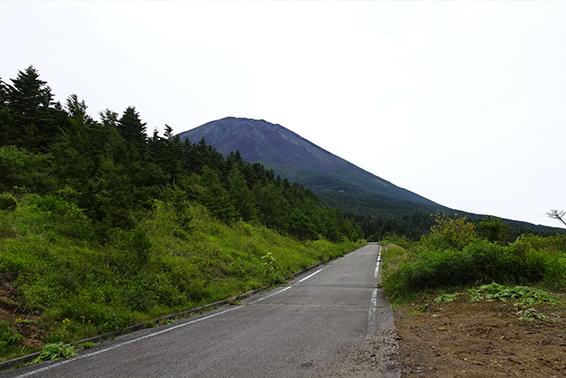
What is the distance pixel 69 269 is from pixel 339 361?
273 inches

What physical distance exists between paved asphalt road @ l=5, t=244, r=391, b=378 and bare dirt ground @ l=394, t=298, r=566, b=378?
926 millimetres

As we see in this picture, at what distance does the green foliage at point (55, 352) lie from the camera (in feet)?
20.6

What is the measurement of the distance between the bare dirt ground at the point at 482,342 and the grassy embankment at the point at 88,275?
5.74 meters

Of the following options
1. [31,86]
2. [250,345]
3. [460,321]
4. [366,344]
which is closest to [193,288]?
[250,345]

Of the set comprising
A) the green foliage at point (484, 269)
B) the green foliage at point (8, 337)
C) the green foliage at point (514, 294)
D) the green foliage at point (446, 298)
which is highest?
the green foliage at point (484, 269)

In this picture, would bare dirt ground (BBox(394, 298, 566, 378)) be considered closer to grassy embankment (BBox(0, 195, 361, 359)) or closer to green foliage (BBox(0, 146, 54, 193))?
grassy embankment (BBox(0, 195, 361, 359))

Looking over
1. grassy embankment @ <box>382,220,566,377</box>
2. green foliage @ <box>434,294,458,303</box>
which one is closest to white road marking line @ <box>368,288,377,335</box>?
grassy embankment @ <box>382,220,566,377</box>

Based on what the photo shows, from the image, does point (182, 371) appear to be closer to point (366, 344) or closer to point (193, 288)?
point (366, 344)

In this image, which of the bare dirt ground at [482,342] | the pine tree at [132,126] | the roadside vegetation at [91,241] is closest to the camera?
the bare dirt ground at [482,342]

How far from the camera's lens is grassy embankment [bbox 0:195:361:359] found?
768 centimetres

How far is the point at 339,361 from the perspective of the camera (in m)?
5.94

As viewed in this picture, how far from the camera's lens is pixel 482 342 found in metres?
6.38

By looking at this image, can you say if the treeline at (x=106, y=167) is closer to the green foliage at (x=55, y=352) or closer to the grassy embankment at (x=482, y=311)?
the green foliage at (x=55, y=352)

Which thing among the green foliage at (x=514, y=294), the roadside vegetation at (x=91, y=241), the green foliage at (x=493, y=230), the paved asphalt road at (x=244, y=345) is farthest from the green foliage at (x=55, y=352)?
the green foliage at (x=493, y=230)
